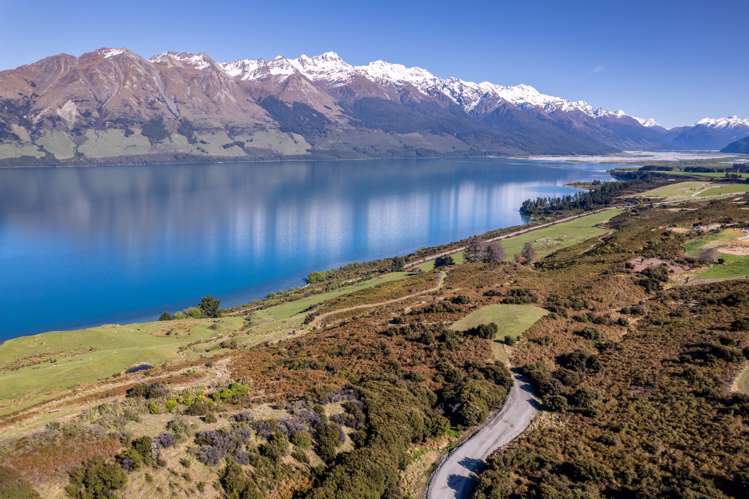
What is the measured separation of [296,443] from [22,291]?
8779cm

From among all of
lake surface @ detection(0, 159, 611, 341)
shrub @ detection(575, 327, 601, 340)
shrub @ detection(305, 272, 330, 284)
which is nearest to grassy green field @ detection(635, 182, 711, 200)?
lake surface @ detection(0, 159, 611, 341)

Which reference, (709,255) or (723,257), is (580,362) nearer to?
(723,257)

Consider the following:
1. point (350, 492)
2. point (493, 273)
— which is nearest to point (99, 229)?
point (493, 273)

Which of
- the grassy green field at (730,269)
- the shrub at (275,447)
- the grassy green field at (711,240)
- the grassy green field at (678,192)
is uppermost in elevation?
the grassy green field at (678,192)

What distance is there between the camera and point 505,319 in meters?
41.1

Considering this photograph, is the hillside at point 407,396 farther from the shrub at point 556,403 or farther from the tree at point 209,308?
the tree at point 209,308

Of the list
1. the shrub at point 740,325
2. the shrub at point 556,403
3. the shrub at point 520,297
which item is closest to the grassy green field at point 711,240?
the shrub at point 520,297

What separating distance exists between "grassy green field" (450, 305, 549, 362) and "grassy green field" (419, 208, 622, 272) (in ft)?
146

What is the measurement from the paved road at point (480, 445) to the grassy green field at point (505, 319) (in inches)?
294

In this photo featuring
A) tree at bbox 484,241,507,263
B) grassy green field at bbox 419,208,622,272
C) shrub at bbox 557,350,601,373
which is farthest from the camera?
grassy green field at bbox 419,208,622,272

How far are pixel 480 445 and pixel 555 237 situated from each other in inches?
3791

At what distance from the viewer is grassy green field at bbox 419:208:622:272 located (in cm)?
9822

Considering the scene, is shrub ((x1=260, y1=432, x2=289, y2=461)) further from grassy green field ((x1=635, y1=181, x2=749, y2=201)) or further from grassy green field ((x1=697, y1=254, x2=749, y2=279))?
grassy green field ((x1=635, y1=181, x2=749, y2=201))

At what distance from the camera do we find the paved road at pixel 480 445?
22.3m
